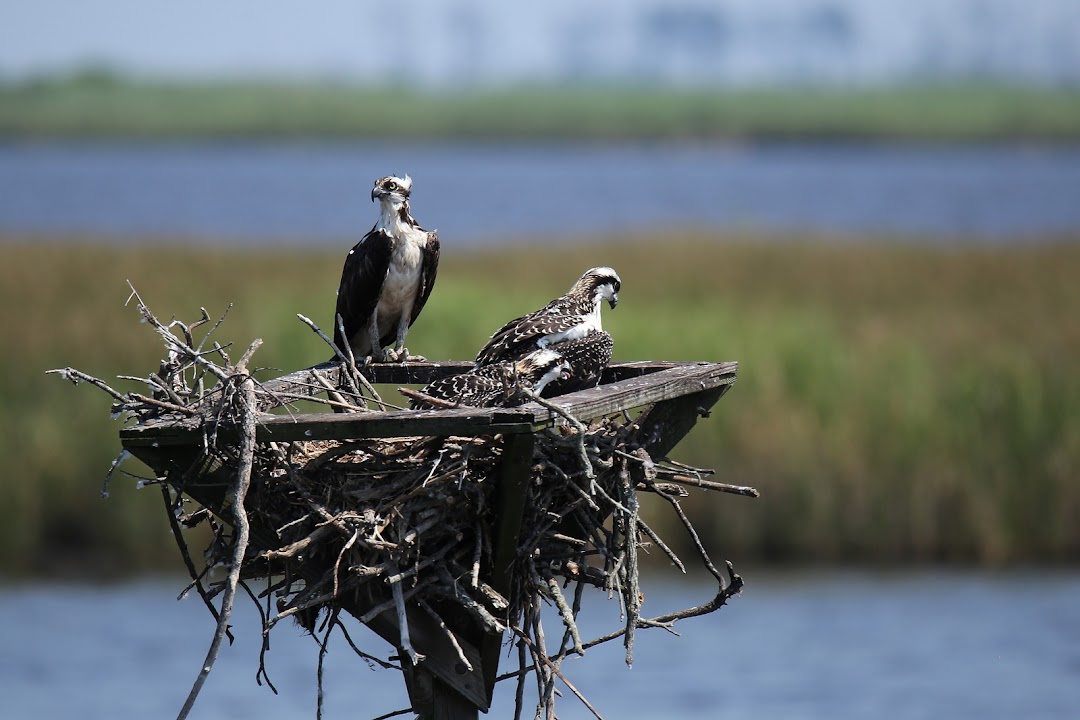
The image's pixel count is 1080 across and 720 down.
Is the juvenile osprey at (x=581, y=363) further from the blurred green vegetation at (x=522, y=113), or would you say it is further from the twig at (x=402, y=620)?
the blurred green vegetation at (x=522, y=113)

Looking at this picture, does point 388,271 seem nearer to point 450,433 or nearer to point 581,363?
point 581,363

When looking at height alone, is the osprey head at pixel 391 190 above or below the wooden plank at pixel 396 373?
above

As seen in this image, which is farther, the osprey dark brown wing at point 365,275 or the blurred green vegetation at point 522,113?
the blurred green vegetation at point 522,113

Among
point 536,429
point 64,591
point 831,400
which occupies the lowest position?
point 64,591

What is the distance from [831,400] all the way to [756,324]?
5.32ft

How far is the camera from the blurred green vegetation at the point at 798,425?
37.4 feet

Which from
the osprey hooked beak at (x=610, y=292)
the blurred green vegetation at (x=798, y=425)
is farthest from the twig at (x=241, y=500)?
the blurred green vegetation at (x=798, y=425)

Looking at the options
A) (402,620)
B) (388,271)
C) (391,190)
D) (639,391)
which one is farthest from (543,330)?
(402,620)

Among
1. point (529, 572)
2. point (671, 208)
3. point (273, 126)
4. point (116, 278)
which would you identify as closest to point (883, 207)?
point (671, 208)

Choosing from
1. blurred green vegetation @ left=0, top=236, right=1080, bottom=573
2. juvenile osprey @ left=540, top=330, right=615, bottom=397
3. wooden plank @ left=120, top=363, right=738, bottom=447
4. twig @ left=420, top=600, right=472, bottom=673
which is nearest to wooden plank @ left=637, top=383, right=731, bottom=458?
juvenile osprey @ left=540, top=330, right=615, bottom=397

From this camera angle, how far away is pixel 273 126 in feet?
271

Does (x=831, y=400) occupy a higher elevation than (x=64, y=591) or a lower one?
higher

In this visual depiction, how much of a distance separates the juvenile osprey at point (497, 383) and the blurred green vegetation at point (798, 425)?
6.34 metres

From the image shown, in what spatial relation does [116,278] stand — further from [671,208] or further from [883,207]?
[883,207]
